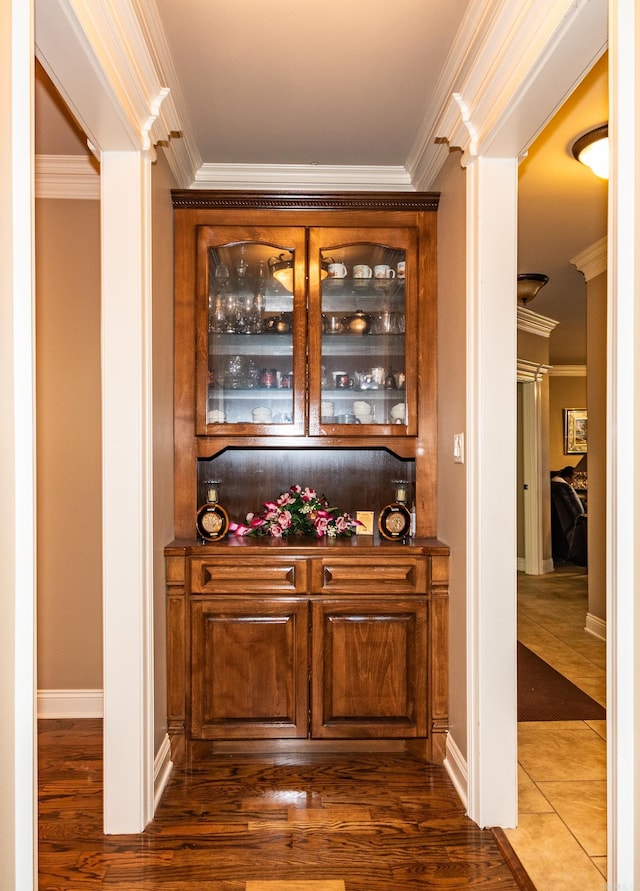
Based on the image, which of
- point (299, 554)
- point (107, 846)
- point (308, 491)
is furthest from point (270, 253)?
point (107, 846)

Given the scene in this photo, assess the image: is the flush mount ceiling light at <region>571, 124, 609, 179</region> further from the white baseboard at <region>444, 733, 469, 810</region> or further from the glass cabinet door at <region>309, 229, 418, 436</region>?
the white baseboard at <region>444, 733, 469, 810</region>

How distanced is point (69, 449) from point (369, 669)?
1821 millimetres

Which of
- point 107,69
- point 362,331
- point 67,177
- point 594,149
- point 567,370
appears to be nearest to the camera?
point 107,69

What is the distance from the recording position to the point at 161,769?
260cm

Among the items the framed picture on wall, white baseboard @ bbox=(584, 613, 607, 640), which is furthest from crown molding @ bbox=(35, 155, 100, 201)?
the framed picture on wall

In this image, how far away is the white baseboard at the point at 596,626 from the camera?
479 cm

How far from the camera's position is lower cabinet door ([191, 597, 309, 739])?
2838 millimetres

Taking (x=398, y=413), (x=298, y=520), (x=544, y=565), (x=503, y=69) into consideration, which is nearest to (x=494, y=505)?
(x=398, y=413)

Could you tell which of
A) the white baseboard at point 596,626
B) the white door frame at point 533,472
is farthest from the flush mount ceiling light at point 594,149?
the white door frame at point 533,472

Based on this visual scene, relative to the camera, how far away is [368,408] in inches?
123

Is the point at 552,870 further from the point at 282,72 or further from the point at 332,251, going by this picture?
the point at 282,72

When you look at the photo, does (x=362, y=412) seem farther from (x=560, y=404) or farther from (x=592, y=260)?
(x=560, y=404)

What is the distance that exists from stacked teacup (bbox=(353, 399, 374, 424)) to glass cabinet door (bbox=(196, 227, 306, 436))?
10.2 inches
